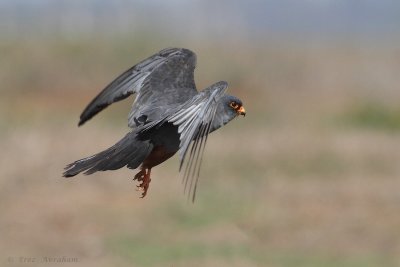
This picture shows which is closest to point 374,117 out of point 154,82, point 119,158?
point 154,82

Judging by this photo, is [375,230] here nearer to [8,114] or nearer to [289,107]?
[8,114]

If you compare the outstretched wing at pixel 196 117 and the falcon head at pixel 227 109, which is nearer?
the outstretched wing at pixel 196 117

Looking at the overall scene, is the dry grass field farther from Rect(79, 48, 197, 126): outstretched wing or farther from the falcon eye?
the falcon eye

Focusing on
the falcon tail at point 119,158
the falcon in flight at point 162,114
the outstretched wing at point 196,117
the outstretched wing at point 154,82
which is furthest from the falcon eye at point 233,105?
the falcon tail at point 119,158

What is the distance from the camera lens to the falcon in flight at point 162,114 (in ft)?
27.7

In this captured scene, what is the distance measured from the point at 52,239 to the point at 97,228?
0.89m

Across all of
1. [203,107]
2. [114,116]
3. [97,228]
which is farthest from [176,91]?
[114,116]

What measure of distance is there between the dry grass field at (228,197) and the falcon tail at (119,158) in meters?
3.98

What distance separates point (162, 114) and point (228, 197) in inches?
314

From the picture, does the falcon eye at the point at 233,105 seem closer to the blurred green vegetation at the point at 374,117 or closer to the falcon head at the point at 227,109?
the falcon head at the point at 227,109

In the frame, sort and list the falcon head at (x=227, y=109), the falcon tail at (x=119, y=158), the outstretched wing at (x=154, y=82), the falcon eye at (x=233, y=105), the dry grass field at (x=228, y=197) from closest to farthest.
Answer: the falcon tail at (x=119, y=158) < the falcon head at (x=227, y=109) < the falcon eye at (x=233, y=105) < the outstretched wing at (x=154, y=82) < the dry grass field at (x=228, y=197)

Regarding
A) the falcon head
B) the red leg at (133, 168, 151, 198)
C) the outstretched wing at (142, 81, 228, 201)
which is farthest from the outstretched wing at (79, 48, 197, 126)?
the outstretched wing at (142, 81, 228, 201)

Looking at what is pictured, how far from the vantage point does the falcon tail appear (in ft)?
28.1

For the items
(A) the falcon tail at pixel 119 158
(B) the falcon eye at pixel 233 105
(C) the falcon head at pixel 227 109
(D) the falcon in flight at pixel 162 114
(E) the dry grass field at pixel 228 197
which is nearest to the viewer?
(D) the falcon in flight at pixel 162 114
